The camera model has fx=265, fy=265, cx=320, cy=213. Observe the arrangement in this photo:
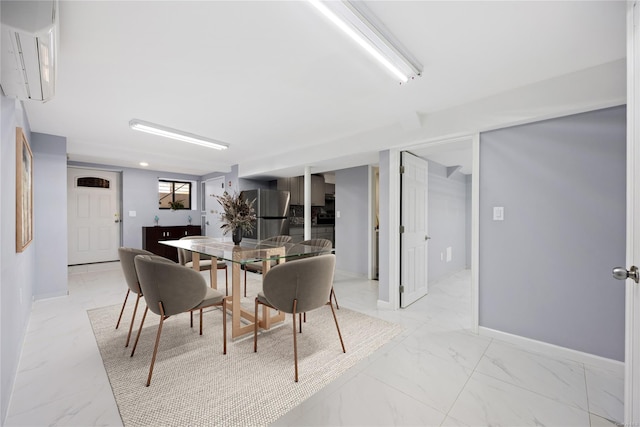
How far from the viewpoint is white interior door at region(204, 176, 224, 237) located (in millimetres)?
6219

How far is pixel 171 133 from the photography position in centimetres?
349

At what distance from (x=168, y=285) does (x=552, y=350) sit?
10.1 ft

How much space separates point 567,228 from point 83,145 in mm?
6119

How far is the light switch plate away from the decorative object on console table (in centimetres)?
591

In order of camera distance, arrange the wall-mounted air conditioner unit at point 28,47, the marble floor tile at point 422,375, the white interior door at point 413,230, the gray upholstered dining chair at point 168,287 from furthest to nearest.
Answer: the white interior door at point 413,230 → the gray upholstered dining chair at point 168,287 → the marble floor tile at point 422,375 → the wall-mounted air conditioner unit at point 28,47

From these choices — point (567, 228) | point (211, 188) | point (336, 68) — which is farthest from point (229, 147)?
point (567, 228)

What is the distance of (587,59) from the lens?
190 centimetres

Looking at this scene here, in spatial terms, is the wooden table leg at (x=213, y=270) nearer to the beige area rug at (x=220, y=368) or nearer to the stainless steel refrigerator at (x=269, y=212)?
the beige area rug at (x=220, y=368)

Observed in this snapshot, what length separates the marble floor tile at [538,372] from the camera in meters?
1.72

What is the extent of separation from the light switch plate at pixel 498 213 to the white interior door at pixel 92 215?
700cm

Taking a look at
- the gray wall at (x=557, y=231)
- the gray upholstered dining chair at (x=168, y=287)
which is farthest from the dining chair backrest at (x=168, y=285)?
the gray wall at (x=557, y=231)

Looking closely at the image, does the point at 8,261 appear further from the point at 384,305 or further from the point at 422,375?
the point at 384,305

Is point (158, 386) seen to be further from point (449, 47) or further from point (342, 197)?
point (342, 197)

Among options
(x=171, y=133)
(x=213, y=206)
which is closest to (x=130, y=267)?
(x=171, y=133)
